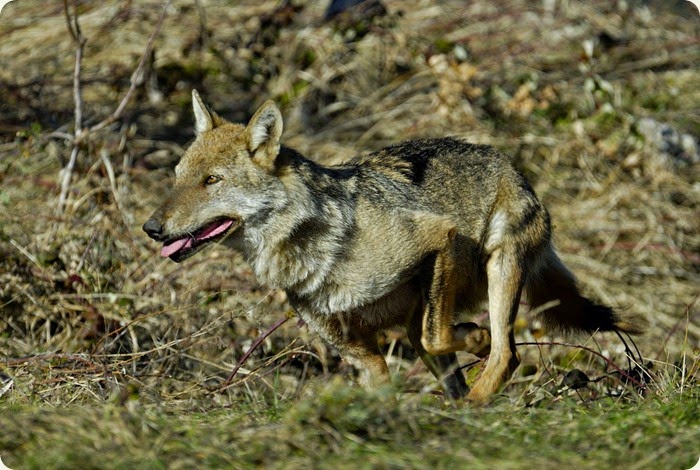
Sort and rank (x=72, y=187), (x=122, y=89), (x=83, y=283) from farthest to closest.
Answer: (x=122, y=89)
(x=72, y=187)
(x=83, y=283)

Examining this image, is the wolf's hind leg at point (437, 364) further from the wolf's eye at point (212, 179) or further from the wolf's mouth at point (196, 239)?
the wolf's eye at point (212, 179)

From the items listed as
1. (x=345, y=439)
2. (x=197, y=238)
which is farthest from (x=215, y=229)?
(x=345, y=439)

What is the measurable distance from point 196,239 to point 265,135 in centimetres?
78

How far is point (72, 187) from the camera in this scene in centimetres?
877

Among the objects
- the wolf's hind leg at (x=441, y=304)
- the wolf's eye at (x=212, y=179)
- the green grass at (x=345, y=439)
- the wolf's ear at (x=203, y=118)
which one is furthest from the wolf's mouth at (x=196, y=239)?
the wolf's hind leg at (x=441, y=304)

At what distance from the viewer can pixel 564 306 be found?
698 centimetres

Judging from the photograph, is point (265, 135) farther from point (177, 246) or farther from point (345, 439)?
point (345, 439)

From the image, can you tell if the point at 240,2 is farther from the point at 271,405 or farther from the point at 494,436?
the point at 494,436

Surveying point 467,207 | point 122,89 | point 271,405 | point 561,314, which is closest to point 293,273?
point 271,405

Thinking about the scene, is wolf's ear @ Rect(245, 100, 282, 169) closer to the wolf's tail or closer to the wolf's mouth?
the wolf's mouth

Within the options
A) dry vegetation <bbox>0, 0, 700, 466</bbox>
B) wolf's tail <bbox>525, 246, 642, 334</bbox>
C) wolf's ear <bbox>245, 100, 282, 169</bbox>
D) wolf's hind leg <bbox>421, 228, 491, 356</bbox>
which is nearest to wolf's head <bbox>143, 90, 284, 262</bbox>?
wolf's ear <bbox>245, 100, 282, 169</bbox>

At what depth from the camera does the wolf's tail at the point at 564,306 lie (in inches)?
269

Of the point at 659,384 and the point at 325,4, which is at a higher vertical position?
the point at 325,4

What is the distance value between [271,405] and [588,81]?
8.22 meters
